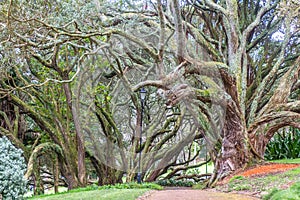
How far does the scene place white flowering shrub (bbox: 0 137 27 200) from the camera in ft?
16.2

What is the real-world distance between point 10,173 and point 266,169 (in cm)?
645

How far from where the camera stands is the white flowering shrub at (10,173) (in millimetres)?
4949

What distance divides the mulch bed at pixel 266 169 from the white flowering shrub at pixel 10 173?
562cm

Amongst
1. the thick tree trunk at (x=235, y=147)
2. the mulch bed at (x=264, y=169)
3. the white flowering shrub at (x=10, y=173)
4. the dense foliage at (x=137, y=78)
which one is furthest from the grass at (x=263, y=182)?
the white flowering shrub at (x=10, y=173)

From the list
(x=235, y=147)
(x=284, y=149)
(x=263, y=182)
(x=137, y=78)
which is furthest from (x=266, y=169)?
(x=137, y=78)

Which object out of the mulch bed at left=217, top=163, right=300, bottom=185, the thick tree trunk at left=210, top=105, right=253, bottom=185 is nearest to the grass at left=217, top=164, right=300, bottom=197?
the mulch bed at left=217, top=163, right=300, bottom=185

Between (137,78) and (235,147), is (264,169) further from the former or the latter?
(137,78)

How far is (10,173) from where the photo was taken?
16.6ft

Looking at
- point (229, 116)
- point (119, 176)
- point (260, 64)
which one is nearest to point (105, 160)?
point (119, 176)

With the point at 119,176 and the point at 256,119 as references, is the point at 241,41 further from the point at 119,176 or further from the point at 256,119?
the point at 119,176

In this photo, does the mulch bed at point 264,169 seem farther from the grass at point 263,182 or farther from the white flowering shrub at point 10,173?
the white flowering shrub at point 10,173

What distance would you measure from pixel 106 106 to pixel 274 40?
7.10 meters

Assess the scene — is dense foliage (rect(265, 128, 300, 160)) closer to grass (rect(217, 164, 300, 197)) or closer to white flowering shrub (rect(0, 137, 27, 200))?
grass (rect(217, 164, 300, 197))

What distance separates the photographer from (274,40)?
12086 millimetres
